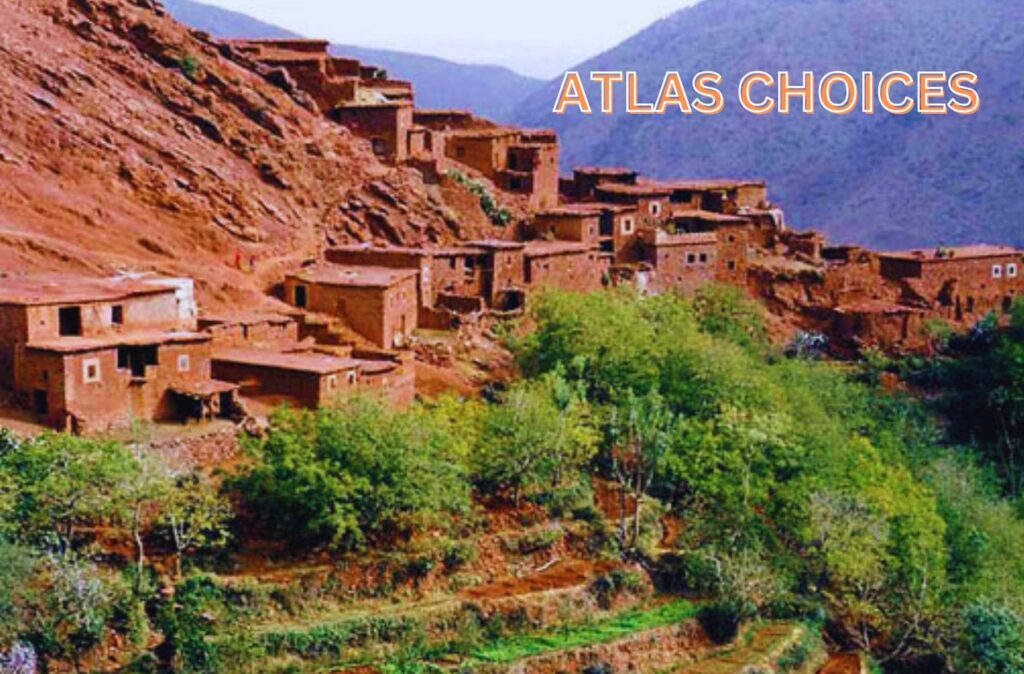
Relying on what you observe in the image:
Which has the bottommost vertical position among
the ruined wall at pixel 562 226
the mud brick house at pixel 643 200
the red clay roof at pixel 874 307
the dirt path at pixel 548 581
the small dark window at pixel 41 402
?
the dirt path at pixel 548 581

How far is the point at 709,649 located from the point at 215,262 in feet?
43.1

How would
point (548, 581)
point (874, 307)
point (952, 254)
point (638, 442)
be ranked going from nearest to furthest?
1. point (548, 581)
2. point (638, 442)
3. point (874, 307)
4. point (952, 254)

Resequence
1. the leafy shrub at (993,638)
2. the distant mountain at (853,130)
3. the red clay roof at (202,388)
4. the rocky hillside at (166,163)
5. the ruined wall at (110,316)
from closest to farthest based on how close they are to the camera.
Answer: the ruined wall at (110,316), the red clay roof at (202,388), the leafy shrub at (993,638), the rocky hillside at (166,163), the distant mountain at (853,130)

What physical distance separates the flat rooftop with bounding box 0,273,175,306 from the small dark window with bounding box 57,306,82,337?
6.3 inches

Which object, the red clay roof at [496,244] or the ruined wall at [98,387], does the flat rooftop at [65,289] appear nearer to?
the ruined wall at [98,387]

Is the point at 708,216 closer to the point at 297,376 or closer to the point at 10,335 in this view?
the point at 297,376

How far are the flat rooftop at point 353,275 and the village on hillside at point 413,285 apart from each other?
6 cm

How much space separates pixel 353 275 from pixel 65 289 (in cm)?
757

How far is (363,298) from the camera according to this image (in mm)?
34312

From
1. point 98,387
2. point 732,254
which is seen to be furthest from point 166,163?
point 732,254

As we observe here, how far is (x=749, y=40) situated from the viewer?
336 ft

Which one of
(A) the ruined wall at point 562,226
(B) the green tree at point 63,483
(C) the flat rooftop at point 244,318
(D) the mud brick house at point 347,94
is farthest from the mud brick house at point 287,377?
(A) the ruined wall at point 562,226

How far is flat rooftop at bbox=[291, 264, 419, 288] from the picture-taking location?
113 ft

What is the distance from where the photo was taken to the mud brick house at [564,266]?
129 ft
